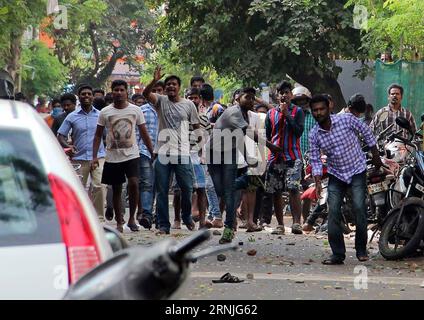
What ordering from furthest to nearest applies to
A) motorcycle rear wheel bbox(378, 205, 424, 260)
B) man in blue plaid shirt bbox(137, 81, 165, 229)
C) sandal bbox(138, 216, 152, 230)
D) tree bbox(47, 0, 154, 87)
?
tree bbox(47, 0, 154, 87) → man in blue plaid shirt bbox(137, 81, 165, 229) → sandal bbox(138, 216, 152, 230) → motorcycle rear wheel bbox(378, 205, 424, 260)

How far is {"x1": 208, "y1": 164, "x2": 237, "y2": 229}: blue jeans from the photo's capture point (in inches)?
527

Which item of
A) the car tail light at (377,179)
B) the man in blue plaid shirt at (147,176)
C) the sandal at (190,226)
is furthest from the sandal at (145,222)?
the car tail light at (377,179)

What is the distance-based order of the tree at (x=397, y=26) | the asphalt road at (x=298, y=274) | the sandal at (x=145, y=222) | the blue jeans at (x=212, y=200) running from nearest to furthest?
the asphalt road at (x=298, y=274) → the sandal at (x=145, y=222) → the blue jeans at (x=212, y=200) → the tree at (x=397, y=26)

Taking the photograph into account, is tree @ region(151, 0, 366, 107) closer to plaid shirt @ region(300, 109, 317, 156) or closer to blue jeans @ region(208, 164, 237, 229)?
plaid shirt @ region(300, 109, 317, 156)

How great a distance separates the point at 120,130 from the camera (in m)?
14.4

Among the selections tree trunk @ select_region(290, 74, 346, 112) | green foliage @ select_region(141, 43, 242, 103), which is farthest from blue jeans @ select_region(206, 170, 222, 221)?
green foliage @ select_region(141, 43, 242, 103)

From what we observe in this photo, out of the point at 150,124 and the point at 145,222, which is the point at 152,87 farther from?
the point at 150,124

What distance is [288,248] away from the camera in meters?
13.2

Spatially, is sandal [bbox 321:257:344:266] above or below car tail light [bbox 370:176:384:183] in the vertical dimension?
below

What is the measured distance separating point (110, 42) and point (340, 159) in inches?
1906

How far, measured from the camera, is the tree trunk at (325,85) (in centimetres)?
3066

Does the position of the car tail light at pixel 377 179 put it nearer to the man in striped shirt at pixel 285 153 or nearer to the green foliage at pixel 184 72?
the man in striped shirt at pixel 285 153

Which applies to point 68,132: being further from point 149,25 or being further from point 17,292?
point 149,25

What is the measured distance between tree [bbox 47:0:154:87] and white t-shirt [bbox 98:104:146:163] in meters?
41.0
